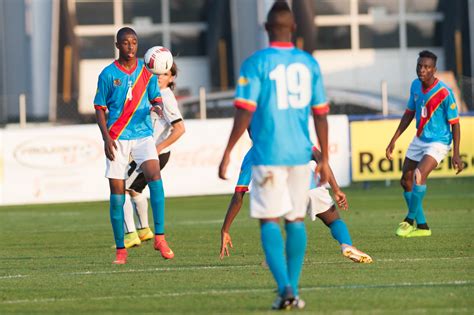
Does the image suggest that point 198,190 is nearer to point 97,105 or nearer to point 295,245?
point 97,105

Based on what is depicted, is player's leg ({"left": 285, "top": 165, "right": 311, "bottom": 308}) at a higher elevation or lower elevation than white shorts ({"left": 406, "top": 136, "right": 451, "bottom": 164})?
lower

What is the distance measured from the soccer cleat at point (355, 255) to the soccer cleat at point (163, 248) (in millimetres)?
1950

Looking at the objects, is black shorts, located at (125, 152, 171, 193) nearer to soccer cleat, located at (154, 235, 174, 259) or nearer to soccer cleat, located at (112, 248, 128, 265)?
soccer cleat, located at (154, 235, 174, 259)

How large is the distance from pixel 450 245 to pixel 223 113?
50.8 feet

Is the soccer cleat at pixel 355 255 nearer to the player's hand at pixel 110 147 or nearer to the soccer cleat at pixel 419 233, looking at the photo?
the player's hand at pixel 110 147

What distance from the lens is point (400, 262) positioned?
39.7 feet

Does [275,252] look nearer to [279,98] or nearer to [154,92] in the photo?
[279,98]

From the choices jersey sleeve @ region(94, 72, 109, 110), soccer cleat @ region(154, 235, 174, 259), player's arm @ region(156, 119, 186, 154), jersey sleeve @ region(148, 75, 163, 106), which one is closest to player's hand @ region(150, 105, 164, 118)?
jersey sleeve @ region(148, 75, 163, 106)

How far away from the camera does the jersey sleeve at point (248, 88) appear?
8938mm

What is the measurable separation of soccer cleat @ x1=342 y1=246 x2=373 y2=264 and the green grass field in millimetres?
77

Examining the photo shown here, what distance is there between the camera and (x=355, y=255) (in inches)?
468

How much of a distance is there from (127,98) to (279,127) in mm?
4265

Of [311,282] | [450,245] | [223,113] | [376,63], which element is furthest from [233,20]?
[311,282]

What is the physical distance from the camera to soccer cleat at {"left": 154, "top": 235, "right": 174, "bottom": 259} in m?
13.0
